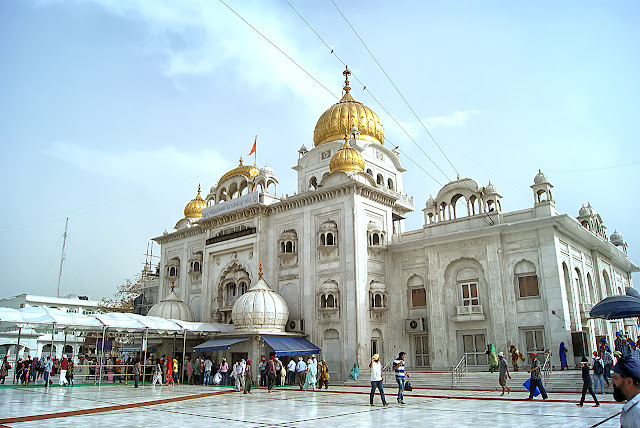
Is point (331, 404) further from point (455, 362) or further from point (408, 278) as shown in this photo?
point (408, 278)

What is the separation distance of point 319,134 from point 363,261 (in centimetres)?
1147

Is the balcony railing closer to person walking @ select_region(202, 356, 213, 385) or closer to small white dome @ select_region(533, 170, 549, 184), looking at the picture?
small white dome @ select_region(533, 170, 549, 184)

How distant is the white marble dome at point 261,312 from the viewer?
80.6 feet

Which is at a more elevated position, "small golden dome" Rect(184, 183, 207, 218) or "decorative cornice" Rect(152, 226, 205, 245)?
"small golden dome" Rect(184, 183, 207, 218)

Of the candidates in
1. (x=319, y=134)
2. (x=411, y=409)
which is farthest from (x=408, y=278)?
(x=411, y=409)

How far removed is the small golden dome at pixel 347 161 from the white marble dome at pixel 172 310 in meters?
12.4

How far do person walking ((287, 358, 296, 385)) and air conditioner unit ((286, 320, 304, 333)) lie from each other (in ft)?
6.69

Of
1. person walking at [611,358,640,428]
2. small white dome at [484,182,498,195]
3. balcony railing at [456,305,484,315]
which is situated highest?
small white dome at [484,182,498,195]

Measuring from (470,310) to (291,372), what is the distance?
8955 millimetres

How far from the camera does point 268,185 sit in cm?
3033

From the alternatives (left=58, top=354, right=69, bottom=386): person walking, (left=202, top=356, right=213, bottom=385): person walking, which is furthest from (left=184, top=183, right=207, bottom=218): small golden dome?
(left=58, top=354, right=69, bottom=386): person walking

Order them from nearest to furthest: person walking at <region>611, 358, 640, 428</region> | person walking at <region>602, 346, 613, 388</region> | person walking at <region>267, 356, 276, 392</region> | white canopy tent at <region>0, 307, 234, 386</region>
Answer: person walking at <region>611, 358, 640, 428</region> → person walking at <region>602, 346, 613, 388</region> → white canopy tent at <region>0, 307, 234, 386</region> → person walking at <region>267, 356, 276, 392</region>

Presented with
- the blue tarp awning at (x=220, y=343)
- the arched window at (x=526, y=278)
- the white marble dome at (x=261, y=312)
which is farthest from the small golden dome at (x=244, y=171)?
the arched window at (x=526, y=278)

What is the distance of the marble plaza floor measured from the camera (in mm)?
10211
